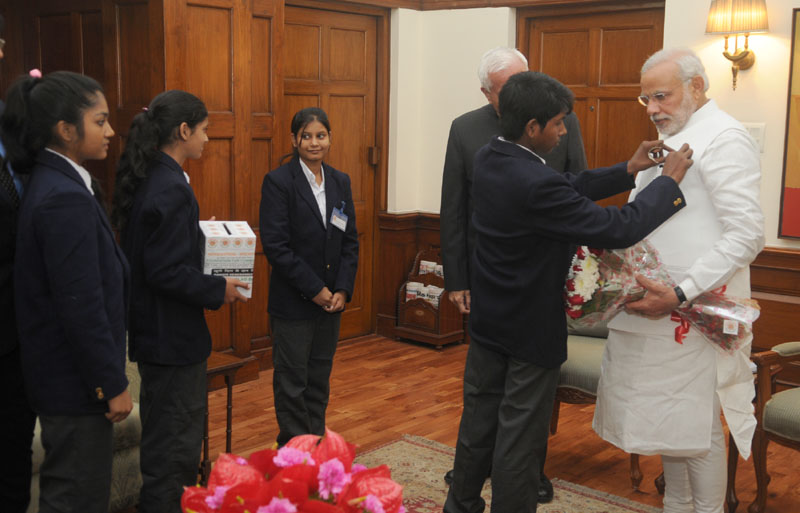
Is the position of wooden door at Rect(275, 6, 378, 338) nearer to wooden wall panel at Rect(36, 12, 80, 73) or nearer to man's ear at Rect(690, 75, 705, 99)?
wooden wall panel at Rect(36, 12, 80, 73)

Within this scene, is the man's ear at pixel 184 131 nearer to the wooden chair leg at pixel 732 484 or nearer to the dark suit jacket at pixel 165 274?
the dark suit jacket at pixel 165 274

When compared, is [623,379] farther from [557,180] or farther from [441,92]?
[441,92]

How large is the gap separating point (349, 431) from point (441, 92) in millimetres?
2816

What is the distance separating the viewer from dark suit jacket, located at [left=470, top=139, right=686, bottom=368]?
238 cm

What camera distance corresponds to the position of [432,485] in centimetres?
359

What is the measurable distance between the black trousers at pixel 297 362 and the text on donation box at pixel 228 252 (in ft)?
2.17

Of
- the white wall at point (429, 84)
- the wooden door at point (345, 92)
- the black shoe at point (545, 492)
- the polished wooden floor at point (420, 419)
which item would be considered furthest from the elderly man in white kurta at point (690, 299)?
the white wall at point (429, 84)

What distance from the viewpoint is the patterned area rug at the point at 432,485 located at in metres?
3.40

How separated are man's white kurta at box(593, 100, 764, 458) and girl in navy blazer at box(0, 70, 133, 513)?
4.91ft

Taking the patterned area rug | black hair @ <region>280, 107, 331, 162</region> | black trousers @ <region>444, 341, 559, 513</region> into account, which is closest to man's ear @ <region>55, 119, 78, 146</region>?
black trousers @ <region>444, 341, 559, 513</region>

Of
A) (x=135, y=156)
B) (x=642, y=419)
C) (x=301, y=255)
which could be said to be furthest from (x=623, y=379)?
(x=135, y=156)

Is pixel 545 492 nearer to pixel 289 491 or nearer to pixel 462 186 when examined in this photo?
pixel 462 186

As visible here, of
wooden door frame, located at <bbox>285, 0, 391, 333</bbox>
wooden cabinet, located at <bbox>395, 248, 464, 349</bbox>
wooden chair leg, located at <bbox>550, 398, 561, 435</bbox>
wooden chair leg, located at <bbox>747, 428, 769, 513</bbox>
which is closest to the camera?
wooden chair leg, located at <bbox>747, 428, 769, 513</bbox>

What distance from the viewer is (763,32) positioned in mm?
4570
